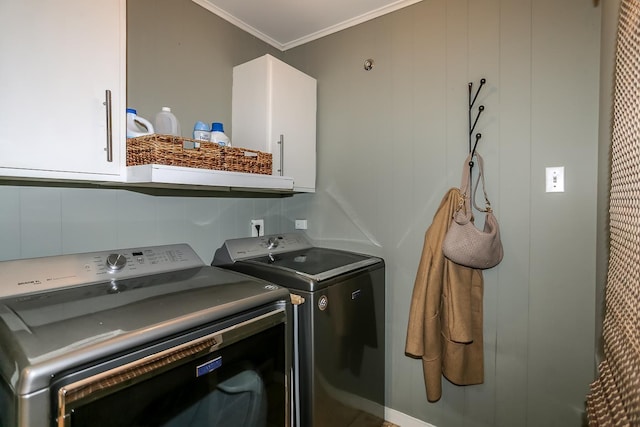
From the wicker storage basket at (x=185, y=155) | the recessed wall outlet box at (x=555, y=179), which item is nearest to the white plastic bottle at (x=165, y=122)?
the wicker storage basket at (x=185, y=155)

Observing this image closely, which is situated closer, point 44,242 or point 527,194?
point 44,242

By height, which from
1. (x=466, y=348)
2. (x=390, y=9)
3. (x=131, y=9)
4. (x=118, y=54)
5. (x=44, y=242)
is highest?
(x=390, y=9)

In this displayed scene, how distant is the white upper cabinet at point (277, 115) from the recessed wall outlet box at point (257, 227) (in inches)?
13.7

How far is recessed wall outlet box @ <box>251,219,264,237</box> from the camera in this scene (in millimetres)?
1975

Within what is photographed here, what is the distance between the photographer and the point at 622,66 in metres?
0.74

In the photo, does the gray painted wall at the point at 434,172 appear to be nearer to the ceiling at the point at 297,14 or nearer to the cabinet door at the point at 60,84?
the ceiling at the point at 297,14

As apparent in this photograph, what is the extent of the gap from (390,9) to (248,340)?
1881 mm

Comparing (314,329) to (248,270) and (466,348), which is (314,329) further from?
(466,348)

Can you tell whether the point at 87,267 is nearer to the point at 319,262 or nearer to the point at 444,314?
the point at 319,262

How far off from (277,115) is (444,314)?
1372 millimetres

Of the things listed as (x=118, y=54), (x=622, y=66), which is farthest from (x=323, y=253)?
(x=622, y=66)

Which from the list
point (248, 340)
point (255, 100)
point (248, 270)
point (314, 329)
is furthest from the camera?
point (255, 100)

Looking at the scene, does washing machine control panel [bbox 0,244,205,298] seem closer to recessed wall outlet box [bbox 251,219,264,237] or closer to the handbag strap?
recessed wall outlet box [bbox 251,219,264,237]

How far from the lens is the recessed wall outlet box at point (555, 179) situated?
1.34 metres
